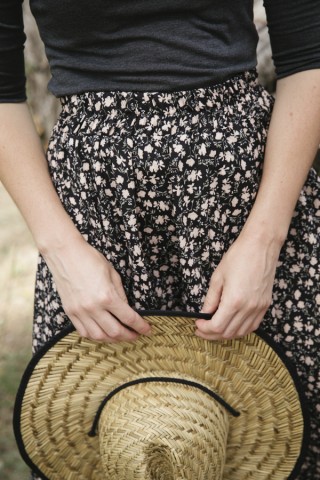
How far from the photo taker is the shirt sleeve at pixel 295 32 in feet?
3.75

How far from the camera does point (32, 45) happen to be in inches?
133

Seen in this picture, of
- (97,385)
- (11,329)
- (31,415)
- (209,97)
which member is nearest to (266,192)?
(209,97)

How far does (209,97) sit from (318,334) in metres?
0.49

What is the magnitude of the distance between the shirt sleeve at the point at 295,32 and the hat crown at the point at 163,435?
0.60m

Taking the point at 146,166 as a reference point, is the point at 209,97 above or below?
above

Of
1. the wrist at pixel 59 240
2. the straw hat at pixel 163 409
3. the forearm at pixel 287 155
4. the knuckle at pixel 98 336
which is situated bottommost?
the straw hat at pixel 163 409

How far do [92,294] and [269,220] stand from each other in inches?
12.6

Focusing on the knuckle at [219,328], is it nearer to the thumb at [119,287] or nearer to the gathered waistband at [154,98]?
the thumb at [119,287]

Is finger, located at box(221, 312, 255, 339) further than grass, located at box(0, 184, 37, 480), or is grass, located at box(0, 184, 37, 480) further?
grass, located at box(0, 184, 37, 480)

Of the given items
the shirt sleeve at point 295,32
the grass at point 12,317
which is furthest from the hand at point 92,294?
the grass at point 12,317

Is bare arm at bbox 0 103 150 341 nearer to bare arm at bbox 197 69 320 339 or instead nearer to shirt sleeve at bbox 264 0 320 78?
bare arm at bbox 197 69 320 339

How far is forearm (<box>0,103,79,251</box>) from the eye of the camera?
1145 millimetres

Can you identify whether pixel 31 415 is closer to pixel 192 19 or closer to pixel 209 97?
pixel 209 97

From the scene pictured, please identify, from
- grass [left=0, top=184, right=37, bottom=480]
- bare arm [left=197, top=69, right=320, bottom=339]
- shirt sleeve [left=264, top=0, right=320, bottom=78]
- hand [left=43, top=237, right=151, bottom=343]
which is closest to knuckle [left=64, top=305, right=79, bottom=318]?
hand [left=43, top=237, right=151, bottom=343]
